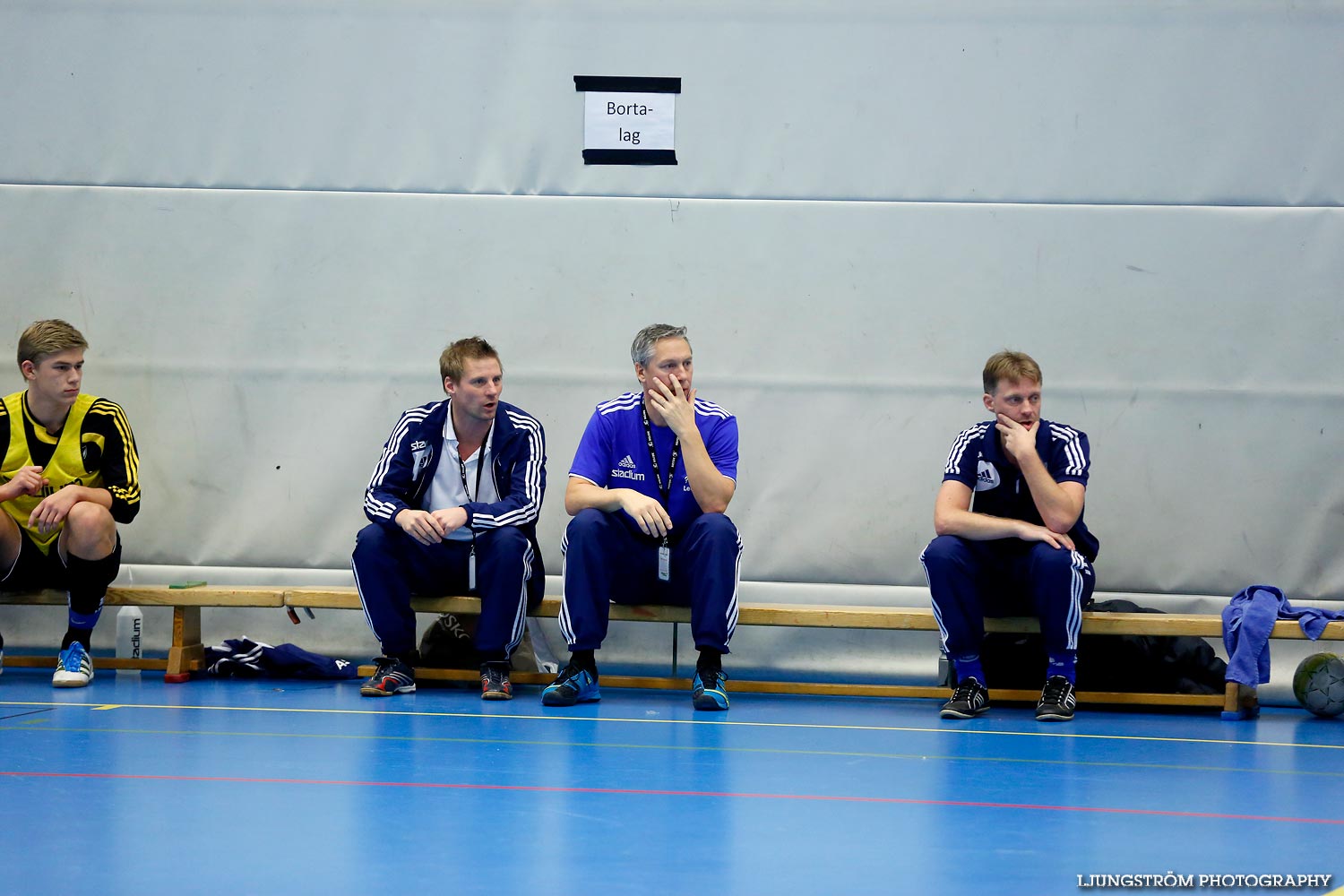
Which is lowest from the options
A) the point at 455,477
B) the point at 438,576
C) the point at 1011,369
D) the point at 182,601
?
the point at 182,601

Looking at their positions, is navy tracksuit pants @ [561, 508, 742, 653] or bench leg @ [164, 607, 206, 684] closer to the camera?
navy tracksuit pants @ [561, 508, 742, 653]

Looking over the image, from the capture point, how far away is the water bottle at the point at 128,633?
5035 mm

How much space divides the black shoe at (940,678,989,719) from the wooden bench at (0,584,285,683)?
8.02 ft

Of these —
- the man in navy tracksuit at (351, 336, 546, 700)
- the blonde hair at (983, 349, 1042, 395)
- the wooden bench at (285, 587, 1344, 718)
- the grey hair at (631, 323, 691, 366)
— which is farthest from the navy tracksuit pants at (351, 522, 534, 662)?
the blonde hair at (983, 349, 1042, 395)

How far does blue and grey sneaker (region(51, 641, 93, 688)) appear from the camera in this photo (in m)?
4.34

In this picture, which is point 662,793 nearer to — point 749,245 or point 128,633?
point 749,245

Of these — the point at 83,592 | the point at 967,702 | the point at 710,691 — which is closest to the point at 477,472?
the point at 710,691

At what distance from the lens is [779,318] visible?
5.14 metres

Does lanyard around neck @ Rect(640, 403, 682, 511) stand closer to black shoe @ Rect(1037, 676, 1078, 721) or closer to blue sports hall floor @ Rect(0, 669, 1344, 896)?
blue sports hall floor @ Rect(0, 669, 1344, 896)

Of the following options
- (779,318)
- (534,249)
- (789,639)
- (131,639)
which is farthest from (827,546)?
(131,639)

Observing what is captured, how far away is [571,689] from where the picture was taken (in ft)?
13.5

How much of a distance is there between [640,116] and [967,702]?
8.72ft

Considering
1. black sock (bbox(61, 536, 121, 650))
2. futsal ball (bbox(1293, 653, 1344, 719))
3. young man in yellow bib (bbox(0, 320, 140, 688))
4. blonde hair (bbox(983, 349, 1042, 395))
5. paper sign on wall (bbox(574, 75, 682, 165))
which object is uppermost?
paper sign on wall (bbox(574, 75, 682, 165))

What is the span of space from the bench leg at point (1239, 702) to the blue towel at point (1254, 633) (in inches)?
2.3
